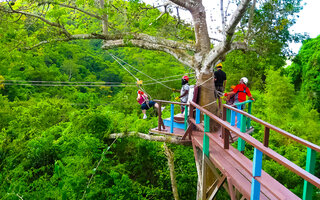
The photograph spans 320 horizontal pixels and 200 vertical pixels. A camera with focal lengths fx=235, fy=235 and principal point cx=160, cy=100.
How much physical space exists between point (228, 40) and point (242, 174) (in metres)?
3.05

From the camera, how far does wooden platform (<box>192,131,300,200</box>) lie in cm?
260

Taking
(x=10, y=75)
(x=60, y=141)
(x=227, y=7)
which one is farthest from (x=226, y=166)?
(x=10, y=75)

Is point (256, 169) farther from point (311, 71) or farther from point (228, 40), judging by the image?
point (311, 71)

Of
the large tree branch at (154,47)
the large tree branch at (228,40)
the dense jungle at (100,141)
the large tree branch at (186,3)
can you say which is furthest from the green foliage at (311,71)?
the large tree branch at (186,3)

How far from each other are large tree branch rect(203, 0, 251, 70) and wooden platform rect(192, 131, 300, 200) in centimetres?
221

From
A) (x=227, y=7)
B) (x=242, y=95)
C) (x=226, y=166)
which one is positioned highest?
(x=227, y=7)

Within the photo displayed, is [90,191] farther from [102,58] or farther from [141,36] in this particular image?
[102,58]

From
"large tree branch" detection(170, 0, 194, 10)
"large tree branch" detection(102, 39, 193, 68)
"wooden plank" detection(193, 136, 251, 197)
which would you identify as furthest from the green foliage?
"wooden plank" detection(193, 136, 251, 197)

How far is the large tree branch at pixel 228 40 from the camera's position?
4.68m

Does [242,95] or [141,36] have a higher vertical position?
[141,36]

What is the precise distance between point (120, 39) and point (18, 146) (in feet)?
17.6

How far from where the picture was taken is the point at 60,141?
8.73 m

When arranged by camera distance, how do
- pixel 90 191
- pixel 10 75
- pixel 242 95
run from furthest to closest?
pixel 10 75 → pixel 90 191 → pixel 242 95

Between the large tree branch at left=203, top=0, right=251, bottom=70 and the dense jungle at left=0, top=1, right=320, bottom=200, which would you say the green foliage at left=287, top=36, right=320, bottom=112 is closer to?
the dense jungle at left=0, top=1, right=320, bottom=200
